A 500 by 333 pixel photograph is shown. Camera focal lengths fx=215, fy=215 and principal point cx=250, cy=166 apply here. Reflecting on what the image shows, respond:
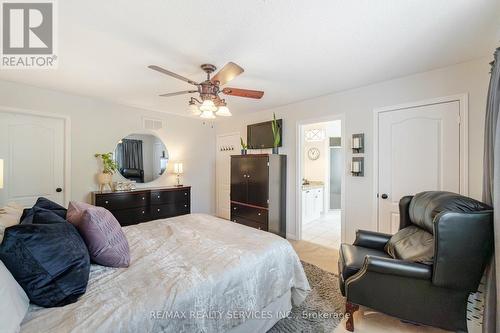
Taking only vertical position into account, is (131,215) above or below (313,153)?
below

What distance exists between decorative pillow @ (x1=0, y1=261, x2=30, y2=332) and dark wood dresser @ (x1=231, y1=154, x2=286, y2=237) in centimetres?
301

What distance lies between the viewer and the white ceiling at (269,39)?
1.53 metres

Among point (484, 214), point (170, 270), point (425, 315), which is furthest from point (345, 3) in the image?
point (425, 315)

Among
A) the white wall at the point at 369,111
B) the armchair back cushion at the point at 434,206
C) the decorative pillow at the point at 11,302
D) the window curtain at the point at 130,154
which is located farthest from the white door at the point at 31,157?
the armchair back cushion at the point at 434,206

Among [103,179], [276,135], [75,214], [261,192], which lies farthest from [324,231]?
[103,179]

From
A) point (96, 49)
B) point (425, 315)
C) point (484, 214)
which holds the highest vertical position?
point (96, 49)

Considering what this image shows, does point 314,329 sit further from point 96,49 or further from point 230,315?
point 96,49

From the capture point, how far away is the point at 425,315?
5.20 feet

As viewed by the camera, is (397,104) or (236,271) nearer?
(236,271)

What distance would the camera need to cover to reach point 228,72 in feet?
6.36

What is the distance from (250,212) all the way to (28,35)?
11.4 feet

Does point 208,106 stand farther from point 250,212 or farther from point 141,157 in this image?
point 141,157

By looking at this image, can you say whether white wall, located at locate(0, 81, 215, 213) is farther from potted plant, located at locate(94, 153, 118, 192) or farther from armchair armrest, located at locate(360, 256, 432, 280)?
armchair armrest, located at locate(360, 256, 432, 280)

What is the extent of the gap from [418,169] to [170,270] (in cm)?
293
